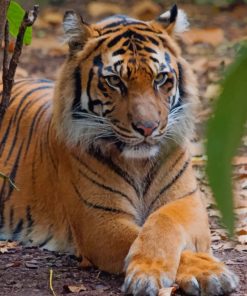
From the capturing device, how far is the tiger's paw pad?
2.73 metres

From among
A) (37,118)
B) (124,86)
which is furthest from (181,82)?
(37,118)

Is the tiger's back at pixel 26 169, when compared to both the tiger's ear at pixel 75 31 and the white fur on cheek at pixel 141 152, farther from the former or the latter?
the white fur on cheek at pixel 141 152

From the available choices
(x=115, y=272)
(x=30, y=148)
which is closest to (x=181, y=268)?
(x=115, y=272)

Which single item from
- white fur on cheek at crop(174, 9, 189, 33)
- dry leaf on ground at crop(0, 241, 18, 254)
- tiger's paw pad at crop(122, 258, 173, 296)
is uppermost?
white fur on cheek at crop(174, 9, 189, 33)

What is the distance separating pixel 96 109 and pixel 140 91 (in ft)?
0.80

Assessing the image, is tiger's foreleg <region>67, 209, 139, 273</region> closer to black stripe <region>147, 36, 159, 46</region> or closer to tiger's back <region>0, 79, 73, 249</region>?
tiger's back <region>0, 79, 73, 249</region>

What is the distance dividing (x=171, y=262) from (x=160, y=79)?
870 mm

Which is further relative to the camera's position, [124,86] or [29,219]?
[29,219]

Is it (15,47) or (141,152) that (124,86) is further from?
(15,47)

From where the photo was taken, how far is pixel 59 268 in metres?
3.42

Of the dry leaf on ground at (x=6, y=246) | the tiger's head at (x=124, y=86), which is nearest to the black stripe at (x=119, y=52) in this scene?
the tiger's head at (x=124, y=86)

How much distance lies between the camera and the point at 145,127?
3.09 metres

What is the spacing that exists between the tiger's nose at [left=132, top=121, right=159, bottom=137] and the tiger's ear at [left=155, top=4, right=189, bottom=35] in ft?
2.25

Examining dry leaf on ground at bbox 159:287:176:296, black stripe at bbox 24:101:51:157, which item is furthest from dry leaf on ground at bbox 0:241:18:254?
dry leaf on ground at bbox 159:287:176:296
